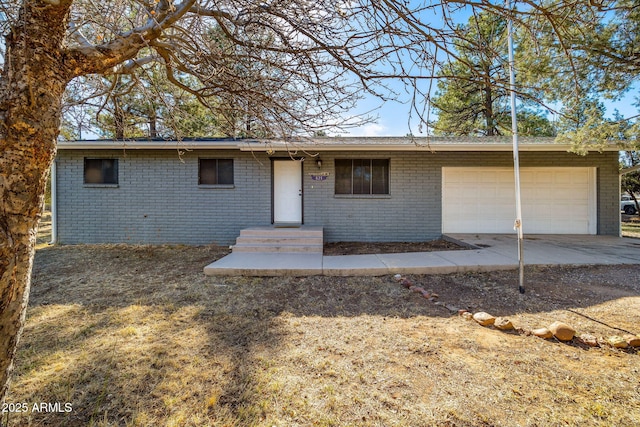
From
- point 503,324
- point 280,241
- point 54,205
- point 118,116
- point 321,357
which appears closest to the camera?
point 321,357

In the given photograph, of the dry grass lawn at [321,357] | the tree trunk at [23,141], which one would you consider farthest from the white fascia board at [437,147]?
the tree trunk at [23,141]

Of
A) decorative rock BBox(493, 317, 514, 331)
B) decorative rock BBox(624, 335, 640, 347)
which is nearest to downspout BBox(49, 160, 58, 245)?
decorative rock BBox(493, 317, 514, 331)

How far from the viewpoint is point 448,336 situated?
8.94 ft

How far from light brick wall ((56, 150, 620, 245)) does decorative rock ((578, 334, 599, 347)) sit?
515 centimetres

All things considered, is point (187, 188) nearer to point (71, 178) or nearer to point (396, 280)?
point (71, 178)

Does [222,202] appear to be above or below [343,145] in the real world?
below

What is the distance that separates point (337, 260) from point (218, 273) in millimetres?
2185

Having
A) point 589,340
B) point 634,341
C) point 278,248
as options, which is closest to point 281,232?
point 278,248

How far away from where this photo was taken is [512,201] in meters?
8.12

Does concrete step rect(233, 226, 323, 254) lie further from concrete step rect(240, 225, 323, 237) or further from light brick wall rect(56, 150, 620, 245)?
light brick wall rect(56, 150, 620, 245)

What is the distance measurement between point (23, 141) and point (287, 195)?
6636 millimetres

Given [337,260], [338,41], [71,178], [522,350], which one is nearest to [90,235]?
[71,178]

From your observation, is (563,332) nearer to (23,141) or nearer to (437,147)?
(23,141)

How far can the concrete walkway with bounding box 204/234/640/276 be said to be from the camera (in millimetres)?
4777
